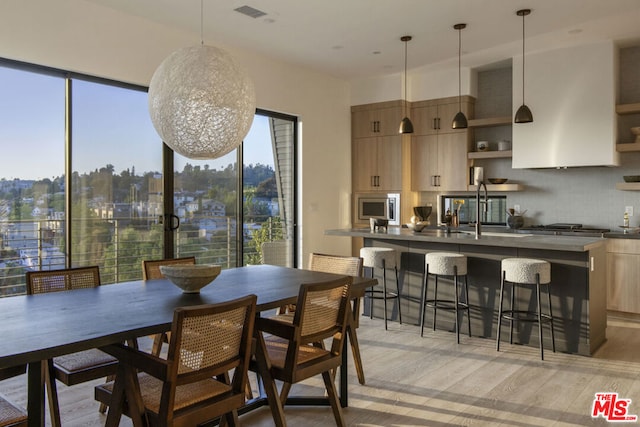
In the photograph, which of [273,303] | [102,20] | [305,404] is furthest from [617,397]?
[102,20]

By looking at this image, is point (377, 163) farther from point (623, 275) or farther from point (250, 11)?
point (623, 275)

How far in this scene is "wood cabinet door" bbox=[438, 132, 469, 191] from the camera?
6898mm

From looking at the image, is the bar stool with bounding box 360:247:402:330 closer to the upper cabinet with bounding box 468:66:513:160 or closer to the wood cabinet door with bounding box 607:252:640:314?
the wood cabinet door with bounding box 607:252:640:314

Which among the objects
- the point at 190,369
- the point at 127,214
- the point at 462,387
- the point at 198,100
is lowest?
the point at 462,387

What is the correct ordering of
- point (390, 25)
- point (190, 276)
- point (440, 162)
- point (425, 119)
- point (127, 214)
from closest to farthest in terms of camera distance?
point (190, 276)
point (127, 214)
point (390, 25)
point (440, 162)
point (425, 119)

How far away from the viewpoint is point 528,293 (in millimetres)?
4461

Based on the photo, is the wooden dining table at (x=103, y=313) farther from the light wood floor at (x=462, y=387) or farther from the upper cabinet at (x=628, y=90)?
the upper cabinet at (x=628, y=90)

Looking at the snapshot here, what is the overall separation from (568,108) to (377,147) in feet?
8.22

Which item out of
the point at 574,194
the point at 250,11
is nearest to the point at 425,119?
the point at 574,194

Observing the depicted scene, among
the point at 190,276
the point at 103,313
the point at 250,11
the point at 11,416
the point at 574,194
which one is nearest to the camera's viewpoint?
the point at 11,416

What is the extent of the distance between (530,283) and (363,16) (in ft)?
9.35

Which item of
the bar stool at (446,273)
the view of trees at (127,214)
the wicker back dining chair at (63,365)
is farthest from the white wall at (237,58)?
the bar stool at (446,273)

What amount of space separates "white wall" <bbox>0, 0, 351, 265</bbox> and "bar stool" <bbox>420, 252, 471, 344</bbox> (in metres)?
2.32

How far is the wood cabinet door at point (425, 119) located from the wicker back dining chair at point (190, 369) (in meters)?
Answer: 5.49
